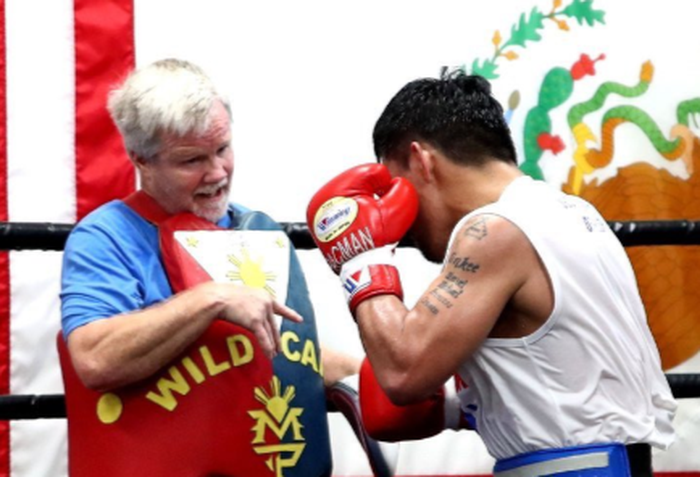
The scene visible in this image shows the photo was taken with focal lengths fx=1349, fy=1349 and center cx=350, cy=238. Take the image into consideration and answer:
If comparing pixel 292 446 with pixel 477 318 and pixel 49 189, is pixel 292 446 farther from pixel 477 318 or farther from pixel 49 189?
pixel 49 189

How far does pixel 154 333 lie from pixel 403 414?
0.40 metres

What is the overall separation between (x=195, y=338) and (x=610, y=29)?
1.58 m

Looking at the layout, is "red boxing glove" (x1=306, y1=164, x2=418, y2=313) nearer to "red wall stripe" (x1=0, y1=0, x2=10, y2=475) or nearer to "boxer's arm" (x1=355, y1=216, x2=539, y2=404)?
"boxer's arm" (x1=355, y1=216, x2=539, y2=404)

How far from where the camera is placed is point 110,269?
1.89 metres

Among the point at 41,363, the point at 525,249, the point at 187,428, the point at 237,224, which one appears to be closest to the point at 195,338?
the point at 187,428

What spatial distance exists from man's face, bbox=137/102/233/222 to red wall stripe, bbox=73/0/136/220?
0.81 meters

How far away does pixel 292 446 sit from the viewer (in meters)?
1.92

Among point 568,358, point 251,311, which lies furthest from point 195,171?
point 568,358

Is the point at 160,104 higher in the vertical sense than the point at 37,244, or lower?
higher

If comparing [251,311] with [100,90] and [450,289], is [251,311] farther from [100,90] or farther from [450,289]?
[100,90]

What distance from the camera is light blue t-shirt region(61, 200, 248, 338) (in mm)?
1861

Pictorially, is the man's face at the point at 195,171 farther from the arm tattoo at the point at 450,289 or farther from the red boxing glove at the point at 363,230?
the arm tattoo at the point at 450,289

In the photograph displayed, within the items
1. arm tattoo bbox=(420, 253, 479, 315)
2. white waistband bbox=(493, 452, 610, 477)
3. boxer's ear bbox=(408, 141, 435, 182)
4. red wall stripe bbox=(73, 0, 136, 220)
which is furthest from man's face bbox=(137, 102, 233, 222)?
red wall stripe bbox=(73, 0, 136, 220)

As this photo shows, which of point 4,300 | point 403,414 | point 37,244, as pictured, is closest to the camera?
point 403,414
